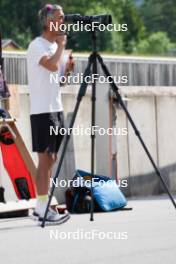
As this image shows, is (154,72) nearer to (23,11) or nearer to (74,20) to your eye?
(74,20)

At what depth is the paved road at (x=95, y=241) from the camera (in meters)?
6.73

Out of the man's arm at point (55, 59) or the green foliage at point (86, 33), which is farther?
the green foliage at point (86, 33)

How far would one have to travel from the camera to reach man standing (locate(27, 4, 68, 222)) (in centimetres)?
857

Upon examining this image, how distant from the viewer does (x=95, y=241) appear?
754 cm

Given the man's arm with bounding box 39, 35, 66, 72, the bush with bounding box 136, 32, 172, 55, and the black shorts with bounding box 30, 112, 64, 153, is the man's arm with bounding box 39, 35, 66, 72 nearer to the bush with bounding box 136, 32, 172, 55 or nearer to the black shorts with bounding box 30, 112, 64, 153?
the black shorts with bounding box 30, 112, 64, 153

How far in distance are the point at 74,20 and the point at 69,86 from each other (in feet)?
11.2

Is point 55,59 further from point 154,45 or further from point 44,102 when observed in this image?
point 154,45

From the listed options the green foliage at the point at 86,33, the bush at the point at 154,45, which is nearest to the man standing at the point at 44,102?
the green foliage at the point at 86,33

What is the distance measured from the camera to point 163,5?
415ft

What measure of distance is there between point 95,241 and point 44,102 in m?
1.52

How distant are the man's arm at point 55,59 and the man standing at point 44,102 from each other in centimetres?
2

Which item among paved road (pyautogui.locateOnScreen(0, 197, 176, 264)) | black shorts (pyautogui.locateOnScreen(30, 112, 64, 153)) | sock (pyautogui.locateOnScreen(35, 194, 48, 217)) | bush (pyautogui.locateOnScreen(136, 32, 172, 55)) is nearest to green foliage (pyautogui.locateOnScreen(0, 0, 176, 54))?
bush (pyautogui.locateOnScreen(136, 32, 172, 55))

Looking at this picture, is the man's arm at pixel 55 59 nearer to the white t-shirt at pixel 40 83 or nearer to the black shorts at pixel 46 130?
the white t-shirt at pixel 40 83

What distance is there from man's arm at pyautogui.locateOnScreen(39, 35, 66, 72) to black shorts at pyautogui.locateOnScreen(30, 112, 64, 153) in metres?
0.40
